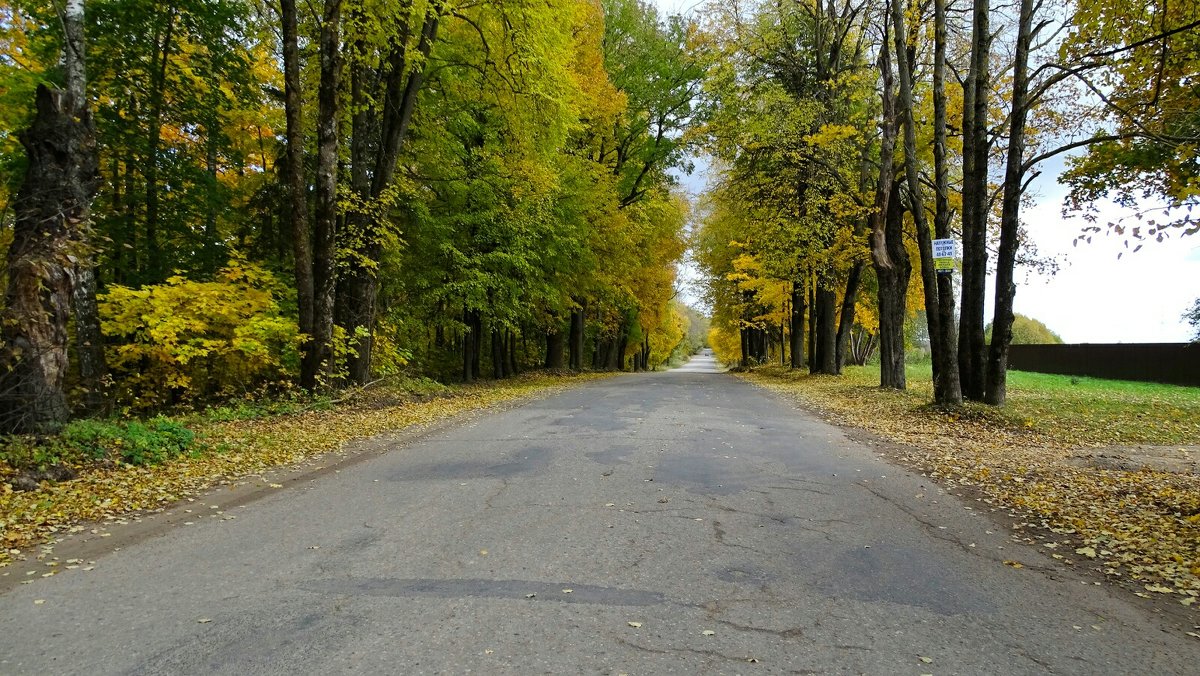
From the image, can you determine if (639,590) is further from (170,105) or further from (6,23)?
(6,23)

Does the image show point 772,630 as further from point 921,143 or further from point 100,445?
point 921,143

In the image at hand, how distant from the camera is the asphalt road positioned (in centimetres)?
300

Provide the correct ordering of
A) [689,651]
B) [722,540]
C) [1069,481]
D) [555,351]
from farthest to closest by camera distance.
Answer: [555,351] → [1069,481] → [722,540] → [689,651]

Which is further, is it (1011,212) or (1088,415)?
(1088,415)

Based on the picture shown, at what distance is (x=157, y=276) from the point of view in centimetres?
1428

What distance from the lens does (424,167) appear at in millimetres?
18250

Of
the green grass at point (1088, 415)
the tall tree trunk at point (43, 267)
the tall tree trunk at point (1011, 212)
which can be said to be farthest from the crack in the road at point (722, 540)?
the tall tree trunk at point (1011, 212)

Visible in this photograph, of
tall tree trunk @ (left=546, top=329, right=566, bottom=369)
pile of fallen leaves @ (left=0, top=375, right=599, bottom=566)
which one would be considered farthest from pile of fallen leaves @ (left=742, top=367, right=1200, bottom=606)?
tall tree trunk @ (left=546, top=329, right=566, bottom=369)

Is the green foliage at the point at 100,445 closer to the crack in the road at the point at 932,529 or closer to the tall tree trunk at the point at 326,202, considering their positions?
the tall tree trunk at the point at 326,202

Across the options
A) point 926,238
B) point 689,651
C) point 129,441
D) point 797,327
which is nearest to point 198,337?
point 129,441

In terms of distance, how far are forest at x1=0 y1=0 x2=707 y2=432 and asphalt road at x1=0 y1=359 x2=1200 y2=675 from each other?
3849 millimetres

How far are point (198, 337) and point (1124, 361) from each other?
107 ft

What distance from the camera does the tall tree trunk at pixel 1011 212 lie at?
11.2 metres

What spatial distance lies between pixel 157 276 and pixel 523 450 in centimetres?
1130
